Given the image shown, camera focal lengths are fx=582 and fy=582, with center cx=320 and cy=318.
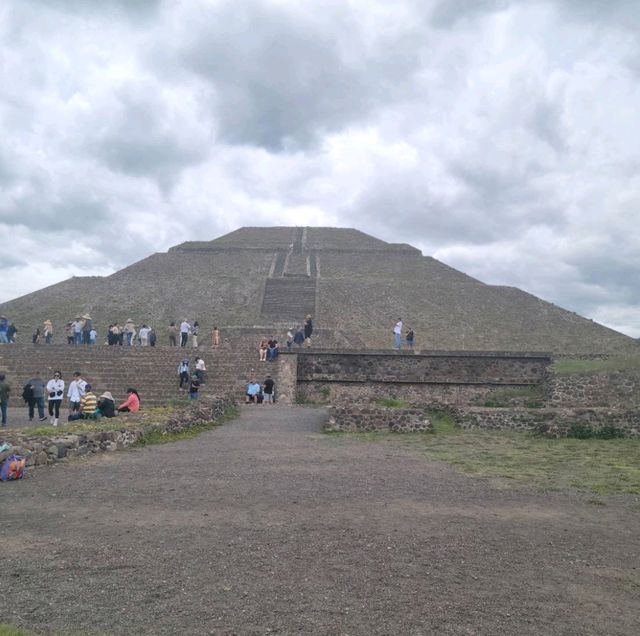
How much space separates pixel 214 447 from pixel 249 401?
786cm

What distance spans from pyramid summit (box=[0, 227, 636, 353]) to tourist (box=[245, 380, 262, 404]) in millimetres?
9312

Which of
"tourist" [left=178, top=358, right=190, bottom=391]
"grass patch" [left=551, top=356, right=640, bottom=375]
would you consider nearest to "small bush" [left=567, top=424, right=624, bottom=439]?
"grass patch" [left=551, top=356, right=640, bottom=375]

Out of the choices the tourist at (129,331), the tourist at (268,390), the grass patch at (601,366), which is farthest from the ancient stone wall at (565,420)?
the tourist at (129,331)

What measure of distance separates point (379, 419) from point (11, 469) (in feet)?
23.7

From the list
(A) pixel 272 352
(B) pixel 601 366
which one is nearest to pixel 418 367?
(A) pixel 272 352

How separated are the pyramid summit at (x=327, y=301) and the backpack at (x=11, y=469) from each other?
1895cm

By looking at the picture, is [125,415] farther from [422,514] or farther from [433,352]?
[433,352]

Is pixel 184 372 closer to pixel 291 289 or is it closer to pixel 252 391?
pixel 252 391

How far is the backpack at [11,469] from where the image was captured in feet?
22.3

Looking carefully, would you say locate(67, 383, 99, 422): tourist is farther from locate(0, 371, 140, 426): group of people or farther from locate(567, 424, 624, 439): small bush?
locate(567, 424, 624, 439): small bush

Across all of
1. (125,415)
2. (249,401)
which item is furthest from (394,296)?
(125,415)

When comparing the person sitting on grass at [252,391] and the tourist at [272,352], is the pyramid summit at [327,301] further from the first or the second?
the person sitting on grass at [252,391]

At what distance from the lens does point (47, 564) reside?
4.00 m

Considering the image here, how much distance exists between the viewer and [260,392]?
17578 mm
